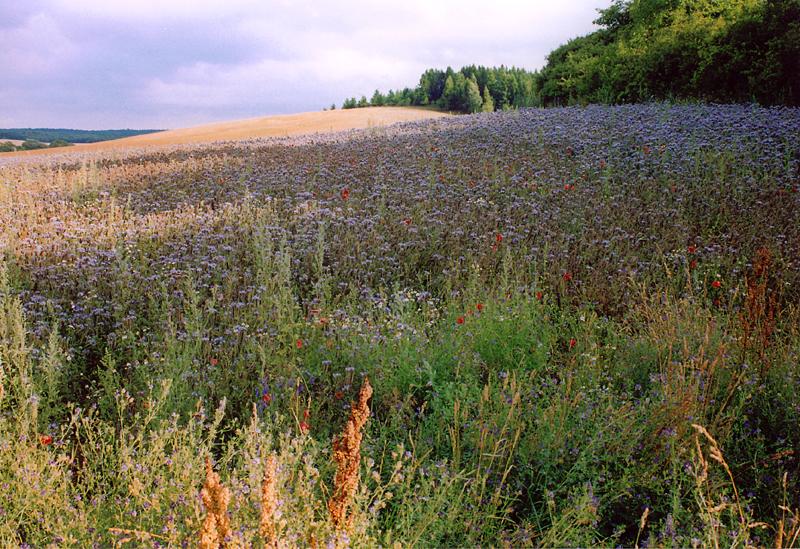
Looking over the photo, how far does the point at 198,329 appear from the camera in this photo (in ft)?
13.5

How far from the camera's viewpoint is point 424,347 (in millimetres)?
3871

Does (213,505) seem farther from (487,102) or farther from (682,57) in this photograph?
(487,102)

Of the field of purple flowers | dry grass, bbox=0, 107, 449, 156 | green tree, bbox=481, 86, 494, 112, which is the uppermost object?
green tree, bbox=481, 86, 494, 112

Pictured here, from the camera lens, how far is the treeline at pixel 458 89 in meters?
50.7

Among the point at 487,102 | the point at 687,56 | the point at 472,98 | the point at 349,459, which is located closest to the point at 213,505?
the point at 349,459

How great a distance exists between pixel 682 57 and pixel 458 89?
36063mm

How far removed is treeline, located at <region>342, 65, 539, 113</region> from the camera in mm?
50744

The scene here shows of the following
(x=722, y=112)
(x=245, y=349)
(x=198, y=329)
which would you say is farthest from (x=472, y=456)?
(x=722, y=112)

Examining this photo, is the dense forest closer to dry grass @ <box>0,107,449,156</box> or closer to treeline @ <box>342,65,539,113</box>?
dry grass @ <box>0,107,449,156</box>

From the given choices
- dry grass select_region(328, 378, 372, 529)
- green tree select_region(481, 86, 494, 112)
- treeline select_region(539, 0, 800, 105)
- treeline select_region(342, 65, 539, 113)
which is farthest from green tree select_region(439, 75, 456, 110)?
dry grass select_region(328, 378, 372, 529)

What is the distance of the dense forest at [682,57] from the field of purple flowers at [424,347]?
5.77m

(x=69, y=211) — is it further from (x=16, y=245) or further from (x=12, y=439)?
(x=12, y=439)

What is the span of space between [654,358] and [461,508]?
1887mm

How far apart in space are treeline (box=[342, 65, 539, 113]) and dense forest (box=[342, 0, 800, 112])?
29.0 meters
